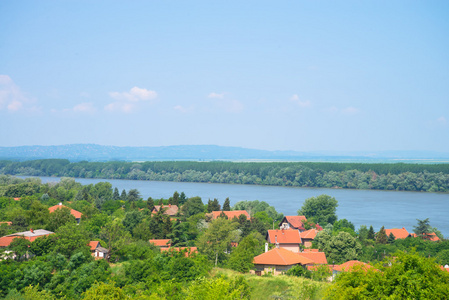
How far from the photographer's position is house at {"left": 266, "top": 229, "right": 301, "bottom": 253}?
2588cm

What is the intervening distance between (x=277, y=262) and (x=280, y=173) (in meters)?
63.2

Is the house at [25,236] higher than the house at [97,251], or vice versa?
the house at [25,236]

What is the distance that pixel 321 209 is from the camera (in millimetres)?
37812

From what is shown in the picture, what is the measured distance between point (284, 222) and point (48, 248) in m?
17.5

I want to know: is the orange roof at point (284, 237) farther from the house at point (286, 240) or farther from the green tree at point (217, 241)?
the green tree at point (217, 241)

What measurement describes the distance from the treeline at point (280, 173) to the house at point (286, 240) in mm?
50149

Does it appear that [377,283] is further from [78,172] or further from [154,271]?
[78,172]

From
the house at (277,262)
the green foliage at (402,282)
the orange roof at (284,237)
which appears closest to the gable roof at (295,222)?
the orange roof at (284,237)

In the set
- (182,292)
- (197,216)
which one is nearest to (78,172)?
(197,216)

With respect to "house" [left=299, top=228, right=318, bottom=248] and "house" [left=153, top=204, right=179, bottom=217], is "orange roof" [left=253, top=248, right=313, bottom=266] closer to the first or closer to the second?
"house" [left=299, top=228, right=318, bottom=248]

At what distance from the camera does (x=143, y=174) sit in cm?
9619

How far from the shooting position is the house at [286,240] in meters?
25.9

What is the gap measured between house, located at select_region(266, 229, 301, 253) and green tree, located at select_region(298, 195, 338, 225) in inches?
422

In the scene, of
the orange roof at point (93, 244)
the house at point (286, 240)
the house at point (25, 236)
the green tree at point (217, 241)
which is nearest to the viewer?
the house at point (25, 236)
